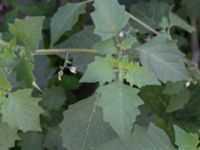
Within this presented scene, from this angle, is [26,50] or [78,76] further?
[78,76]

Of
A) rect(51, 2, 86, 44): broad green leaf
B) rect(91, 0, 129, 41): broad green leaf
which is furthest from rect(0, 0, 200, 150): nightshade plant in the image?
rect(51, 2, 86, 44): broad green leaf

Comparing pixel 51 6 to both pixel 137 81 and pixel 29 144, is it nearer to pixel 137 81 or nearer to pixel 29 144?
pixel 29 144

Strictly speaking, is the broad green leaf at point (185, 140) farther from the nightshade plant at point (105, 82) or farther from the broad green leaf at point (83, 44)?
the broad green leaf at point (83, 44)

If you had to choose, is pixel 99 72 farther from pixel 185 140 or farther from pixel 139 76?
pixel 185 140

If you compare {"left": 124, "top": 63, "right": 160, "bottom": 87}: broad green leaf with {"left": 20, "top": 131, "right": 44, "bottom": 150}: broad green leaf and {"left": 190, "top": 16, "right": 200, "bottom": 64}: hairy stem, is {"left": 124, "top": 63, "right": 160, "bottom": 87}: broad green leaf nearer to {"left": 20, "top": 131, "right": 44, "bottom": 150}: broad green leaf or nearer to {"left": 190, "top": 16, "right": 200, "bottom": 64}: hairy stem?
{"left": 20, "top": 131, "right": 44, "bottom": 150}: broad green leaf

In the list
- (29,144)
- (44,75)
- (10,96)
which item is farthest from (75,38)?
(10,96)

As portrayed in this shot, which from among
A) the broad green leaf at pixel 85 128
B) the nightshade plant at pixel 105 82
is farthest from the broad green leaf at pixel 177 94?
the broad green leaf at pixel 85 128
